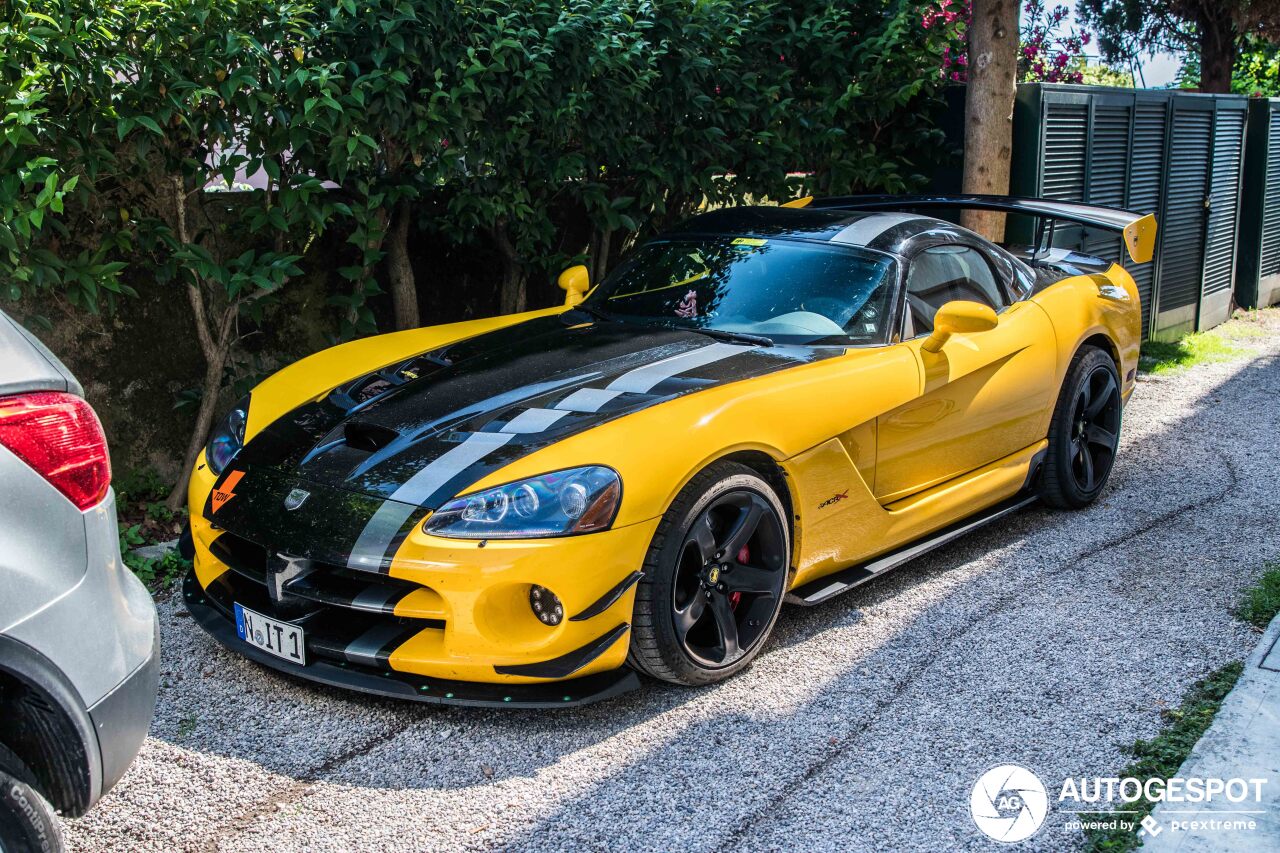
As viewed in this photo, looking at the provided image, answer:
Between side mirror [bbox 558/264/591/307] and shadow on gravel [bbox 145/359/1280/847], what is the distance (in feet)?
5.68

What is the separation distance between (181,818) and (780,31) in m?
6.21

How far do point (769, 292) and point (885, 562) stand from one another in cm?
111

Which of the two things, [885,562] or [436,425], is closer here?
[436,425]

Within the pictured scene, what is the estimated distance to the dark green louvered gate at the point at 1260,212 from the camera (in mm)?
10781

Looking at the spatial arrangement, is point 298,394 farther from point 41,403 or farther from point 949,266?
point 949,266

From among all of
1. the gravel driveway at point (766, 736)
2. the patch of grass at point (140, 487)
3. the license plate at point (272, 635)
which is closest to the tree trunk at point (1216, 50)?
the gravel driveway at point (766, 736)

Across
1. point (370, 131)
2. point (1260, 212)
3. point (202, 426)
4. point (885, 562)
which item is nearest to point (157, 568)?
point (202, 426)

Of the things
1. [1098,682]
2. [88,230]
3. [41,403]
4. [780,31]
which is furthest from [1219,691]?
[780,31]

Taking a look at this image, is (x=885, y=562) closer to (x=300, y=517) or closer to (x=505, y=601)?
(x=505, y=601)

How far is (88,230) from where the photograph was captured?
17.1 feet

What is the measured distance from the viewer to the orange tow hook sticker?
12.3ft

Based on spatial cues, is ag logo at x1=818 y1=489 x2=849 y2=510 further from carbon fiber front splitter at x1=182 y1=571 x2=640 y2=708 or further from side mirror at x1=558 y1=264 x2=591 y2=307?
side mirror at x1=558 y1=264 x2=591 y2=307

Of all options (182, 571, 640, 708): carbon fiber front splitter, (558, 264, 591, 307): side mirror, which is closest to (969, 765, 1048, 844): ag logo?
(182, 571, 640, 708): carbon fiber front splitter

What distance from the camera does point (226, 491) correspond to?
3764mm
